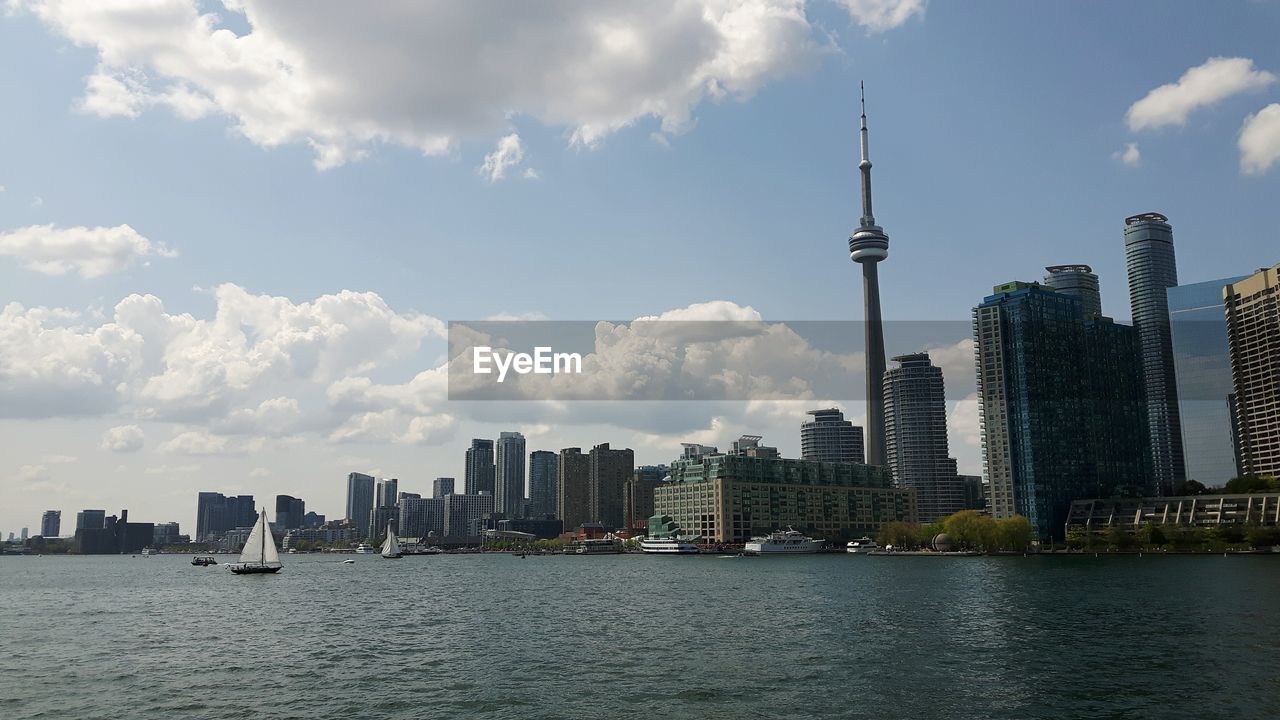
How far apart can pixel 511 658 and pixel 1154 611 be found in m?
72.7

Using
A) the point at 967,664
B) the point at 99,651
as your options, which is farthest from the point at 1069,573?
the point at 99,651

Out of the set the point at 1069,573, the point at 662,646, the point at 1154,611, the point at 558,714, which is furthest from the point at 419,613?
the point at 1069,573

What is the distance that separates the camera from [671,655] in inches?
2982

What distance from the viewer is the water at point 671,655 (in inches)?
2270

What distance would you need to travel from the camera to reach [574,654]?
7769 cm

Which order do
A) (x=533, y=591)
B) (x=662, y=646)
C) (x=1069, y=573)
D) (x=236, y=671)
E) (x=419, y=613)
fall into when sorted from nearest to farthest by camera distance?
1. (x=236, y=671)
2. (x=662, y=646)
3. (x=419, y=613)
4. (x=533, y=591)
5. (x=1069, y=573)

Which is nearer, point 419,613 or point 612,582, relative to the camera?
point 419,613

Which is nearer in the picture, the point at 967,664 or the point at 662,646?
the point at 967,664

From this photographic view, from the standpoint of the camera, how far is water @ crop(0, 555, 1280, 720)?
2270 inches

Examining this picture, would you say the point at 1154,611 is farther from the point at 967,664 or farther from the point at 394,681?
the point at 394,681

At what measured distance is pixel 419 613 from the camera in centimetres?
11762

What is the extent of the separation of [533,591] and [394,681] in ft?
306

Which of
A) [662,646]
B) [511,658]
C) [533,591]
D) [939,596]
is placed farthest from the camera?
[533,591]

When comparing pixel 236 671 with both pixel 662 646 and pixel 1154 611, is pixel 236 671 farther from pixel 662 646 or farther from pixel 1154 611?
pixel 1154 611
